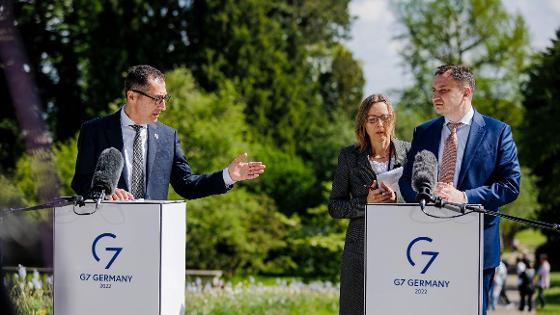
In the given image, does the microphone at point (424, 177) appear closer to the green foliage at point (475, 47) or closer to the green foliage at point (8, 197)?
the green foliage at point (8, 197)

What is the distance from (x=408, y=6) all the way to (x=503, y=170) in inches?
1458

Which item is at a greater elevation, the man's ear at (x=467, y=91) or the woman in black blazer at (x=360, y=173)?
the man's ear at (x=467, y=91)

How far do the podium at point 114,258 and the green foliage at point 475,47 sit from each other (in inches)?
1403

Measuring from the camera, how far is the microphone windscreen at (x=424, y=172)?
4.21m

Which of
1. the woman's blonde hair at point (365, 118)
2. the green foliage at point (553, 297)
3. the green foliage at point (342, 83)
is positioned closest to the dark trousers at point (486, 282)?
the woman's blonde hair at point (365, 118)

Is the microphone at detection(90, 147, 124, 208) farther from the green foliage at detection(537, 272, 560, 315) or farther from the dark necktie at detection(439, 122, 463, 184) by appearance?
the green foliage at detection(537, 272, 560, 315)

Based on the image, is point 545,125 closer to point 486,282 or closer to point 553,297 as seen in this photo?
point 553,297

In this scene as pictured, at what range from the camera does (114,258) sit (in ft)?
14.1

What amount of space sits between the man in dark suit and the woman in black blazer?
637mm

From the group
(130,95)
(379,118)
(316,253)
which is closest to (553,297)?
(316,253)

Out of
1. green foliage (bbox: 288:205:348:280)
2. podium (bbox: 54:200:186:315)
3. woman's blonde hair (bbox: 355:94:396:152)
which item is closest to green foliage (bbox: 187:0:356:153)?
green foliage (bbox: 288:205:348:280)

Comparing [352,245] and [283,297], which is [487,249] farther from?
[283,297]

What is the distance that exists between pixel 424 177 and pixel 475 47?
120ft

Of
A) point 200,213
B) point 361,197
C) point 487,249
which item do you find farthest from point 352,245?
point 200,213
